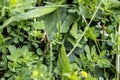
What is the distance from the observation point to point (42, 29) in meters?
1.77

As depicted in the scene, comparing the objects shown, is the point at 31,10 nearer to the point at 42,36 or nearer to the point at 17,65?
the point at 42,36

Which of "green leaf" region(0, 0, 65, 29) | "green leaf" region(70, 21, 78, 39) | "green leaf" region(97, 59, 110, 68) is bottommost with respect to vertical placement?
"green leaf" region(97, 59, 110, 68)

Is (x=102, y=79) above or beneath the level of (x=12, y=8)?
beneath

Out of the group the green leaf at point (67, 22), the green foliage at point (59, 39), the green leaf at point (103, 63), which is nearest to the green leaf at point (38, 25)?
the green foliage at point (59, 39)

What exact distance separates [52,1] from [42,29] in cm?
22

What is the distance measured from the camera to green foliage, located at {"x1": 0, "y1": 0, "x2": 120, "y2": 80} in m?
1.59

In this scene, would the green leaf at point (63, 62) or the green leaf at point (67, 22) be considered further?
the green leaf at point (67, 22)

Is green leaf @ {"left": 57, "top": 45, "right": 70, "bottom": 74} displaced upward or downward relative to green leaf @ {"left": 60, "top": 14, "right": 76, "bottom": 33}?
downward

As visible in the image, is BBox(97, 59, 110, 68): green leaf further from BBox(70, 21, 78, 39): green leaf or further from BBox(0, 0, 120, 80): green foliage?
BBox(70, 21, 78, 39): green leaf

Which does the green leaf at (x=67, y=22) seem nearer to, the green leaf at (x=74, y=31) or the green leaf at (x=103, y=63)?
the green leaf at (x=74, y=31)

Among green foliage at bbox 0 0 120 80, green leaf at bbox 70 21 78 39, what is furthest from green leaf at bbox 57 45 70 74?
green leaf at bbox 70 21 78 39

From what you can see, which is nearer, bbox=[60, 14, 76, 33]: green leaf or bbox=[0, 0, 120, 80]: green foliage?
bbox=[0, 0, 120, 80]: green foliage

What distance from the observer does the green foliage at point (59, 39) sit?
1.59 metres

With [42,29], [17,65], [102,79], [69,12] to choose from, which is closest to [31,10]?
[42,29]
